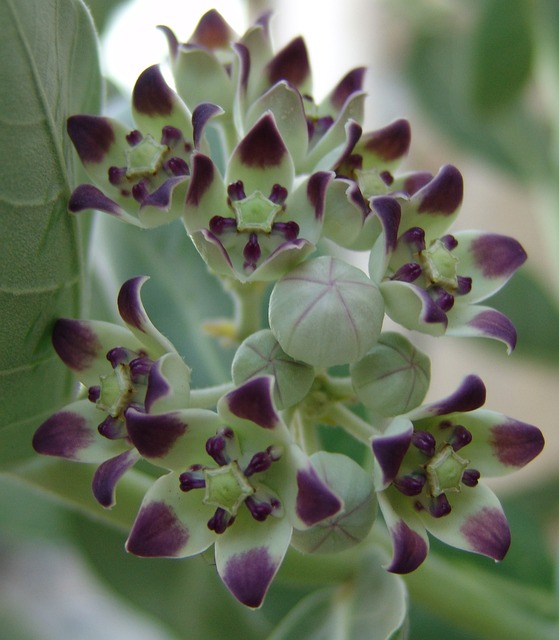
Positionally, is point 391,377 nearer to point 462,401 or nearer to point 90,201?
point 462,401

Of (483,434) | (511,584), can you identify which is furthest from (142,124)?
(511,584)

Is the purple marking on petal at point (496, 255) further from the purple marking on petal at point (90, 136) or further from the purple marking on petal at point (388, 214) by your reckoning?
the purple marking on petal at point (90, 136)

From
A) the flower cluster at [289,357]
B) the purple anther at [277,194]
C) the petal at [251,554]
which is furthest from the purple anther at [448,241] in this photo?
the petal at [251,554]

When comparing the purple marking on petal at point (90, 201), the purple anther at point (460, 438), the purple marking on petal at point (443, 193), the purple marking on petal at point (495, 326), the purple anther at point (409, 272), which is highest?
the purple marking on petal at point (443, 193)

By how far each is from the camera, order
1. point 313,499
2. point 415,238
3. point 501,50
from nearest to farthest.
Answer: point 313,499 < point 415,238 < point 501,50

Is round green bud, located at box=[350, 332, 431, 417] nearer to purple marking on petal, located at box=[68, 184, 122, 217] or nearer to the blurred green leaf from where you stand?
purple marking on petal, located at box=[68, 184, 122, 217]

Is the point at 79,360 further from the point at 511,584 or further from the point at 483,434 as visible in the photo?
the point at 511,584

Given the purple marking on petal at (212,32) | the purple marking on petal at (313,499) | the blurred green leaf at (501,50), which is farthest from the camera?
the blurred green leaf at (501,50)

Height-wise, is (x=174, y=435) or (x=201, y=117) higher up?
(x=201, y=117)

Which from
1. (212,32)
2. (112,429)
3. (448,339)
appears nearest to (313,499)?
(112,429)
